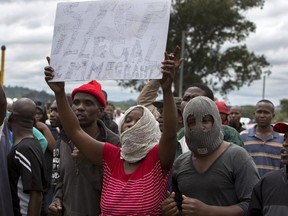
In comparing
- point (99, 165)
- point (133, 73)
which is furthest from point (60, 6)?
point (99, 165)

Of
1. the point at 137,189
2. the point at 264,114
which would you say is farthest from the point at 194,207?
the point at 264,114

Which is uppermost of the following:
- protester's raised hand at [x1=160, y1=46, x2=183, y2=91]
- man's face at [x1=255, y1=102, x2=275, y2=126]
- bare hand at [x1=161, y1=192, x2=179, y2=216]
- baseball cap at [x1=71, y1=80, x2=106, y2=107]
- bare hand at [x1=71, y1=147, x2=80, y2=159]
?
protester's raised hand at [x1=160, y1=46, x2=183, y2=91]

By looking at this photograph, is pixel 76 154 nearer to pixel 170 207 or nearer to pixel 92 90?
pixel 92 90

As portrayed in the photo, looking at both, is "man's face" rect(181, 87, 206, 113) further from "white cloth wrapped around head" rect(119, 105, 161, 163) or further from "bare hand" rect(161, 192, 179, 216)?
"bare hand" rect(161, 192, 179, 216)

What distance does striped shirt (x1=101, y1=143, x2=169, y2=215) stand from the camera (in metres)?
3.46

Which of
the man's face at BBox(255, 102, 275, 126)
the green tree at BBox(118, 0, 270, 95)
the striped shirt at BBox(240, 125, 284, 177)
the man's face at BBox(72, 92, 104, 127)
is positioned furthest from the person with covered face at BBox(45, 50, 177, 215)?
the green tree at BBox(118, 0, 270, 95)

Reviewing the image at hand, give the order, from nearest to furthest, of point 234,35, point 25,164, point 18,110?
point 25,164, point 18,110, point 234,35

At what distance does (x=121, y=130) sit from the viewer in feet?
12.4

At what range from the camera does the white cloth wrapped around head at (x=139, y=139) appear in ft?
11.9

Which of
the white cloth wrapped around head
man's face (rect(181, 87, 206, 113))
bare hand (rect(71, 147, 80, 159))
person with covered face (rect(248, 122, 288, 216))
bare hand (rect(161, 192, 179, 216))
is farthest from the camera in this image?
man's face (rect(181, 87, 206, 113))

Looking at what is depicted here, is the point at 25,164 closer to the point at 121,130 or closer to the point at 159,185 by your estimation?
the point at 121,130

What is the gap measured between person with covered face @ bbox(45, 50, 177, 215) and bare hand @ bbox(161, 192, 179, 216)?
8 centimetres

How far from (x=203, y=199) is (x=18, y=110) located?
1879 mm

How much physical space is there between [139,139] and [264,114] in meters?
3.92
